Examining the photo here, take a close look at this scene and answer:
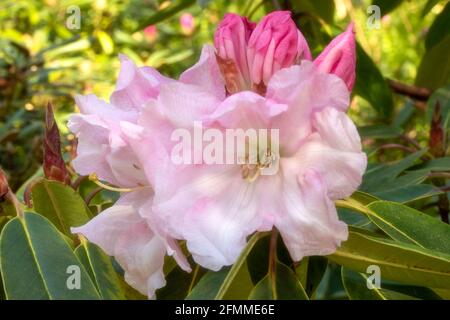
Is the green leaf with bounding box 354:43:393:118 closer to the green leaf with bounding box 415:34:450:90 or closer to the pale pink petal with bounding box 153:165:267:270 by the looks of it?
the green leaf with bounding box 415:34:450:90

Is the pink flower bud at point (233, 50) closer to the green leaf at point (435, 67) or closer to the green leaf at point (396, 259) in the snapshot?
the green leaf at point (396, 259)

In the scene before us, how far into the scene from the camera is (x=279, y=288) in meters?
0.65

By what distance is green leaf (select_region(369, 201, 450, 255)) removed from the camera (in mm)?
686

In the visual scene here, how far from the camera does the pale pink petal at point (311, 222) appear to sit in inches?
23.2

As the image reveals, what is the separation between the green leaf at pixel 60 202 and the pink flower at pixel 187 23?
2.68 metres

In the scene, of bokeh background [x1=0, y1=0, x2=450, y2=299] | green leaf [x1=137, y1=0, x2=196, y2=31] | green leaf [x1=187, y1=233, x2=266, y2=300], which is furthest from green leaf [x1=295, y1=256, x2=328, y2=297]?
green leaf [x1=137, y1=0, x2=196, y2=31]

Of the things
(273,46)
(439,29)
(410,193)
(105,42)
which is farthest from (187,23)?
(273,46)

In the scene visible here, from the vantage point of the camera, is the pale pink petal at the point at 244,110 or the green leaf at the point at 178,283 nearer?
the pale pink petal at the point at 244,110

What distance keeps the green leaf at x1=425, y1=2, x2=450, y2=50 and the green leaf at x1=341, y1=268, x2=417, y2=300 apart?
29.6 inches

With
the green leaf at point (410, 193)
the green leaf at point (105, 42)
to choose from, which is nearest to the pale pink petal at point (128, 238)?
the green leaf at point (410, 193)

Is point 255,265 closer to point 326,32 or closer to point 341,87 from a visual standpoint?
point 341,87

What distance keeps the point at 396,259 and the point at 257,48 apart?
0.24m

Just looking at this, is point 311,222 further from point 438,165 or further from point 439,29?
point 439,29
